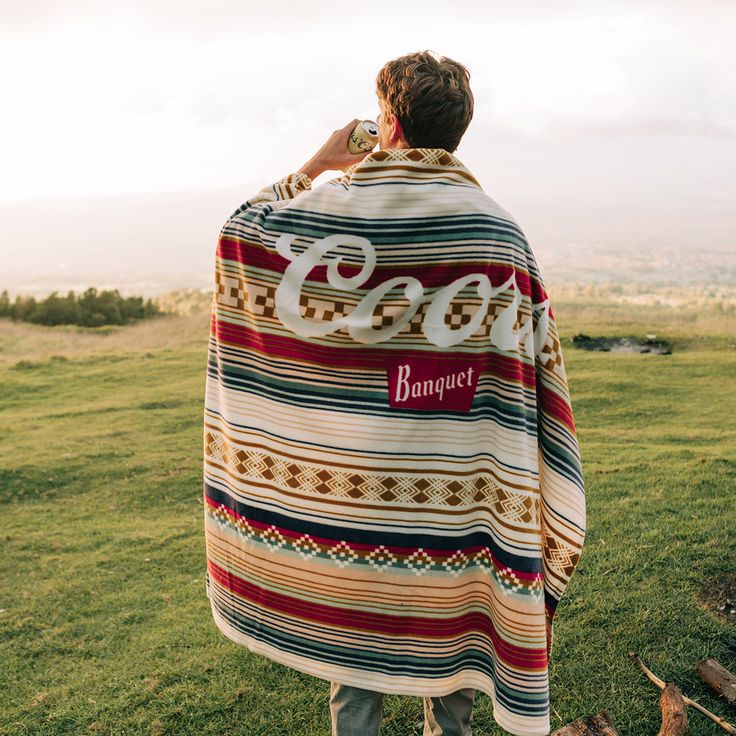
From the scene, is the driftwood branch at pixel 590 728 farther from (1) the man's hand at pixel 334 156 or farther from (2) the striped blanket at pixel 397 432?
(1) the man's hand at pixel 334 156

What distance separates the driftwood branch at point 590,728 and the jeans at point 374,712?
20.9 inches

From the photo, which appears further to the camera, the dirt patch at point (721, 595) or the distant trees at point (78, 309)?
the distant trees at point (78, 309)

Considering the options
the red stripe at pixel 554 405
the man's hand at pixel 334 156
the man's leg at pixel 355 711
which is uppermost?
the man's hand at pixel 334 156

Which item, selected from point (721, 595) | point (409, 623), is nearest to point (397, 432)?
point (409, 623)

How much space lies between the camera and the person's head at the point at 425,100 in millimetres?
1646

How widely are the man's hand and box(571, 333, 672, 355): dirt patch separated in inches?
381

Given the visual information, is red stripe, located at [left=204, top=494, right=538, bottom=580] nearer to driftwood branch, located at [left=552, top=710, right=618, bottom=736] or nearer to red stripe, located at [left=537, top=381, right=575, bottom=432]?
red stripe, located at [left=537, top=381, right=575, bottom=432]

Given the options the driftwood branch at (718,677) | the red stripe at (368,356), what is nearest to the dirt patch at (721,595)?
the driftwood branch at (718,677)

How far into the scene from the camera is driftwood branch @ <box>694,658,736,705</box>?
264 centimetres

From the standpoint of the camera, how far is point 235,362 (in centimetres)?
193

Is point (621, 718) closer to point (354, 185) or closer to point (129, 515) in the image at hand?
point (354, 185)

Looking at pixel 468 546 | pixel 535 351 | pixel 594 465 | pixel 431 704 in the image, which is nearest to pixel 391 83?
pixel 535 351

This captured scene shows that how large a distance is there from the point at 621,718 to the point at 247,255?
7.25ft

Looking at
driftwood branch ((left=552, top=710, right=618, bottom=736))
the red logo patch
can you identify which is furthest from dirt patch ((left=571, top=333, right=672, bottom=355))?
the red logo patch
